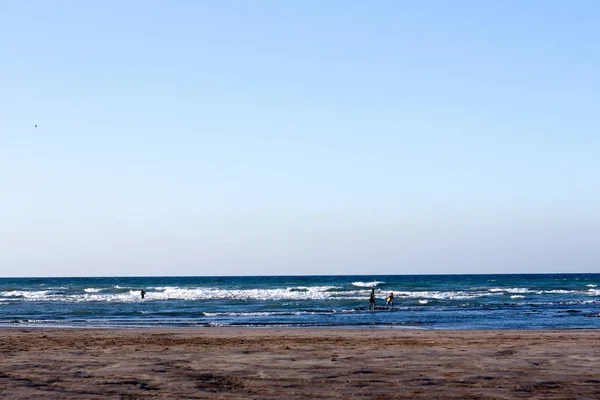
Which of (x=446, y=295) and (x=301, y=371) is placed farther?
(x=446, y=295)

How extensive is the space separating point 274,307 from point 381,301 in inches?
387

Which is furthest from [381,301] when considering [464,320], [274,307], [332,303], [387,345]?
[387,345]

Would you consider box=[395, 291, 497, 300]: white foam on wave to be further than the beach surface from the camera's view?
Yes

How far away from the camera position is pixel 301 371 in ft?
40.2

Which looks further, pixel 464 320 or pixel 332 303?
pixel 332 303

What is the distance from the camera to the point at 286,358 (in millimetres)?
14234

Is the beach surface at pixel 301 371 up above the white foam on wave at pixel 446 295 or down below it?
above

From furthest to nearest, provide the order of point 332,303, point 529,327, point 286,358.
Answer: point 332,303 → point 529,327 → point 286,358

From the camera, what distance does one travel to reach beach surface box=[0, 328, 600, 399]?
10.2 meters

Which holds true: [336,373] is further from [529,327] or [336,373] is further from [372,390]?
[529,327]

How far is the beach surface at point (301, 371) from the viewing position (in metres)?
10.2

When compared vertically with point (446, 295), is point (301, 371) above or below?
above

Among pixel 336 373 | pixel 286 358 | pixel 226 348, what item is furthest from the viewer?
pixel 226 348

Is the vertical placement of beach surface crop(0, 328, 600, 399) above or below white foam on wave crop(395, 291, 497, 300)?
above
